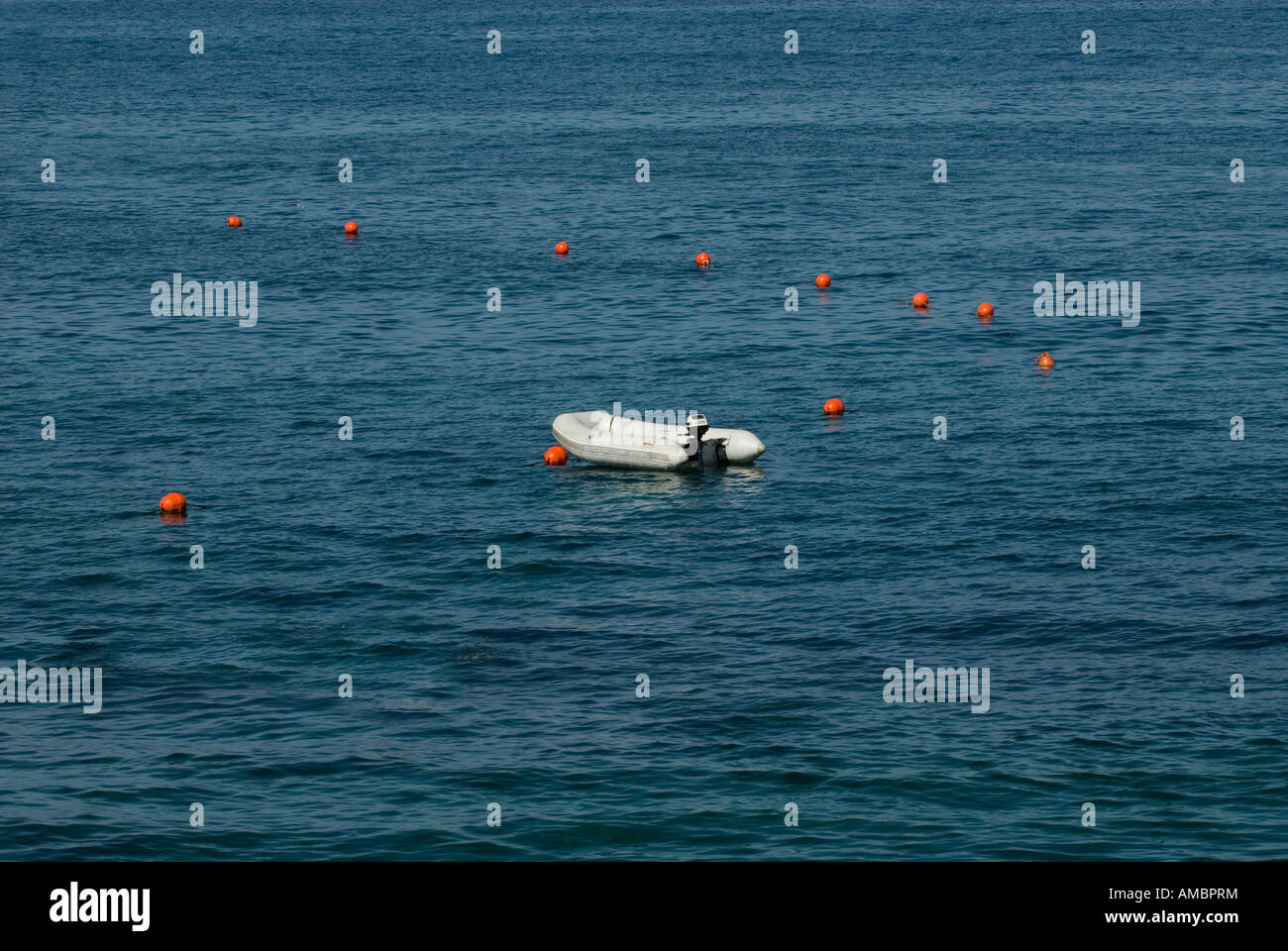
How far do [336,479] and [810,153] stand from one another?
212ft

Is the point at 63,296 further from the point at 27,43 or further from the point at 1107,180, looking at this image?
the point at 27,43

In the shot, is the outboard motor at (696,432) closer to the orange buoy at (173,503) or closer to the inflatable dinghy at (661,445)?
the inflatable dinghy at (661,445)

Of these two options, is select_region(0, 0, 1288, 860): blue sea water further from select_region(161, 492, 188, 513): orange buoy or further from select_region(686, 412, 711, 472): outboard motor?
select_region(686, 412, 711, 472): outboard motor

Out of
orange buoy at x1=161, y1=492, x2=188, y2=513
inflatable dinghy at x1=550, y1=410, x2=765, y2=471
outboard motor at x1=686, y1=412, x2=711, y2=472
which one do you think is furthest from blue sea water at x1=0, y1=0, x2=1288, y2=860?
outboard motor at x1=686, y1=412, x2=711, y2=472

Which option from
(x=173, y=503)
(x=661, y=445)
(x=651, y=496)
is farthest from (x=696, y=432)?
(x=173, y=503)

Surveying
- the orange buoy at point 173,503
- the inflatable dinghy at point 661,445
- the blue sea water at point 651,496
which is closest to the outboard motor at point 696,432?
the inflatable dinghy at point 661,445

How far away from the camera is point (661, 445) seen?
180ft

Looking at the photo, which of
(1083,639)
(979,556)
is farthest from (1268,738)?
(979,556)

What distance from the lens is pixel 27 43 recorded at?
178500mm

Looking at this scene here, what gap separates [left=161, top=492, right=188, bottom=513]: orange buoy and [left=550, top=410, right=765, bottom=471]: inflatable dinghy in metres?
12.4

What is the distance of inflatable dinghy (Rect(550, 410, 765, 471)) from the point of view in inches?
2152

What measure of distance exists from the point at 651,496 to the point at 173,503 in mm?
14703

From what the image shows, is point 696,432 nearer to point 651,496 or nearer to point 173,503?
point 651,496

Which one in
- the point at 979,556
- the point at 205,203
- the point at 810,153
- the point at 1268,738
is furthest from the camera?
the point at 810,153
